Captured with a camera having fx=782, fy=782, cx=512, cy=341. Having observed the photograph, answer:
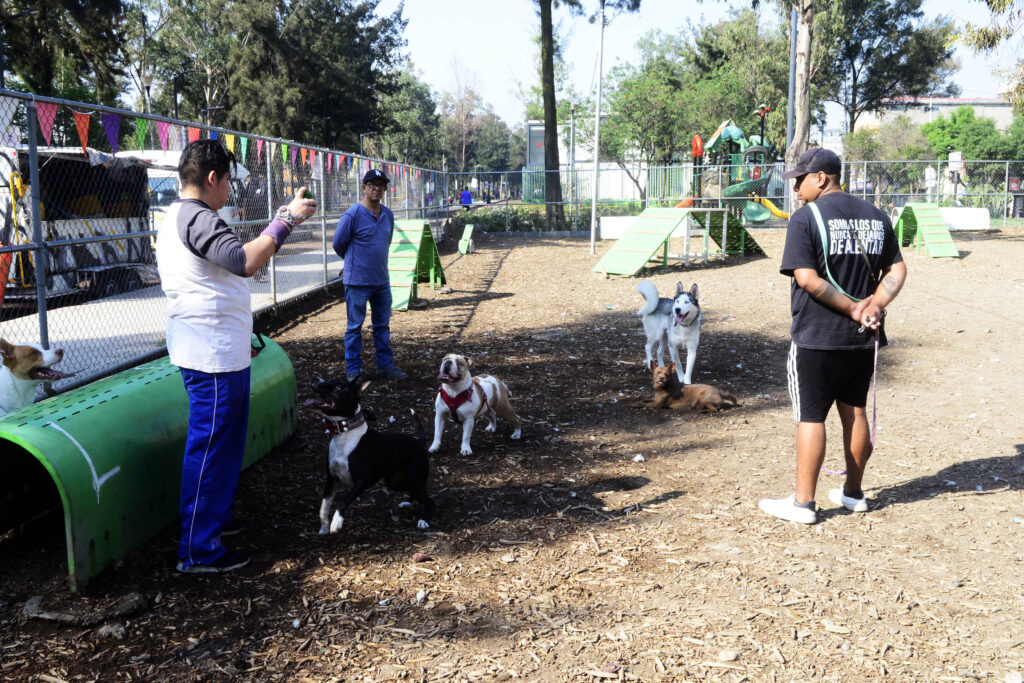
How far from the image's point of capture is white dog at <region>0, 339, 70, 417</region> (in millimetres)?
4395

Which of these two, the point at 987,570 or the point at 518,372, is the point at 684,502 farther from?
the point at 518,372

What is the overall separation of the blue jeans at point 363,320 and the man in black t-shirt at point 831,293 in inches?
171

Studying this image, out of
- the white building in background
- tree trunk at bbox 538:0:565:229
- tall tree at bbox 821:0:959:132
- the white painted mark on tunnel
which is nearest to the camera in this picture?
the white painted mark on tunnel

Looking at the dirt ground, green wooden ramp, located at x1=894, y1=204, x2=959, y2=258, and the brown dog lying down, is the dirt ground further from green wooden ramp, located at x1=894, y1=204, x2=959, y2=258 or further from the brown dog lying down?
green wooden ramp, located at x1=894, y1=204, x2=959, y2=258

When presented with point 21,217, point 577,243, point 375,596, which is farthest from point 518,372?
point 577,243

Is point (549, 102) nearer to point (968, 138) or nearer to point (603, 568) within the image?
point (603, 568)

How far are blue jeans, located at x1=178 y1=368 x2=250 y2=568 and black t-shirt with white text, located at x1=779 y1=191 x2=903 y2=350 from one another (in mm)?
2762

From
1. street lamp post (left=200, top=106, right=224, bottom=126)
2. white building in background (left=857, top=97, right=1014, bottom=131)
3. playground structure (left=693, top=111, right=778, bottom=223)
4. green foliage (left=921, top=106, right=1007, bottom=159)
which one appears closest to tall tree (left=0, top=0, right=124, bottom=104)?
street lamp post (left=200, top=106, right=224, bottom=126)

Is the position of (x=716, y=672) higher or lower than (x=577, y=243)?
lower

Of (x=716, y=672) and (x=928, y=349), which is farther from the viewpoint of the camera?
(x=928, y=349)

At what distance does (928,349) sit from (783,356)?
1.66 m

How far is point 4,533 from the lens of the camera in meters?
3.99

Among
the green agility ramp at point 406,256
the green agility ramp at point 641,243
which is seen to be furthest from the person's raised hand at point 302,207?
the green agility ramp at point 641,243

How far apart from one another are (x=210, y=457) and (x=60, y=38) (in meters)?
22.7
